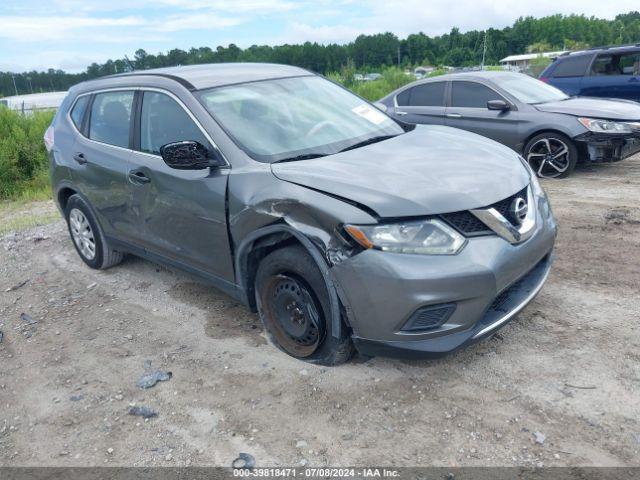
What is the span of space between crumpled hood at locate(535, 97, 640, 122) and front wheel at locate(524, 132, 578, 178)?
1.23 feet

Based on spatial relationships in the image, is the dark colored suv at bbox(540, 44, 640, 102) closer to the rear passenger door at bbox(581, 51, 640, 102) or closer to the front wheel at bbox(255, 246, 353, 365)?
the rear passenger door at bbox(581, 51, 640, 102)

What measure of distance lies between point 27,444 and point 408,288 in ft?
7.33

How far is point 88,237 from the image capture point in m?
5.16

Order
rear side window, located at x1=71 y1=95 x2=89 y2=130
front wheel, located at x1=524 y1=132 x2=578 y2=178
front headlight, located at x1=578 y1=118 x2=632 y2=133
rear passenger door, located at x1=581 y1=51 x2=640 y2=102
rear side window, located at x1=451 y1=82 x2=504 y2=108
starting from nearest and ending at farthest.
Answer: rear side window, located at x1=71 y1=95 x2=89 y2=130, front headlight, located at x1=578 y1=118 x2=632 y2=133, front wheel, located at x1=524 y1=132 x2=578 y2=178, rear side window, located at x1=451 y1=82 x2=504 y2=108, rear passenger door, located at x1=581 y1=51 x2=640 y2=102

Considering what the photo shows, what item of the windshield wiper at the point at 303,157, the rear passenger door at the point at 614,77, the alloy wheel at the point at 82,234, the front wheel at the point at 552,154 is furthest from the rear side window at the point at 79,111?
the rear passenger door at the point at 614,77

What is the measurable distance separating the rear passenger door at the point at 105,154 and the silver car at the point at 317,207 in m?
0.02

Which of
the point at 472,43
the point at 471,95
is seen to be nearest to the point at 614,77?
the point at 471,95

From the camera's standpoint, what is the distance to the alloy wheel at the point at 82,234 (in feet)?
16.8

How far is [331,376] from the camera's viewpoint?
321 cm

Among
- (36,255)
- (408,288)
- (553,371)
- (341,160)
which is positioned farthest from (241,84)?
(36,255)

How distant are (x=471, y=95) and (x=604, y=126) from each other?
197cm

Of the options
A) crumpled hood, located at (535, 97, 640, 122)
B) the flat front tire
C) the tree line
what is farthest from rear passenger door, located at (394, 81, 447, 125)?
the tree line

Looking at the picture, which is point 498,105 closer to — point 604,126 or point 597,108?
point 597,108

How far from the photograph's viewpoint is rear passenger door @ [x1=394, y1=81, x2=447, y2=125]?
8.44 metres
